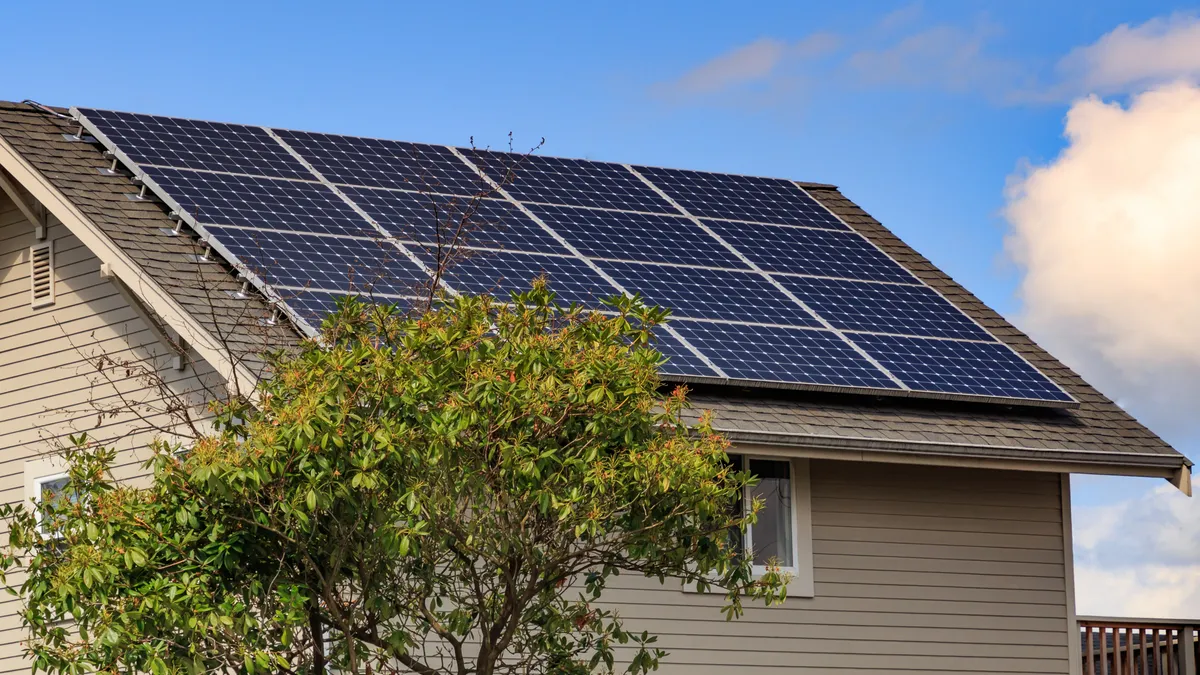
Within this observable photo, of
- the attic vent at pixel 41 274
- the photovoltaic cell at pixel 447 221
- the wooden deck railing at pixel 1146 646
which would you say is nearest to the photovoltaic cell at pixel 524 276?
the photovoltaic cell at pixel 447 221

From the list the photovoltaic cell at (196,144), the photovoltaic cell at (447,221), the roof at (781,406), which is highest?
the photovoltaic cell at (196,144)

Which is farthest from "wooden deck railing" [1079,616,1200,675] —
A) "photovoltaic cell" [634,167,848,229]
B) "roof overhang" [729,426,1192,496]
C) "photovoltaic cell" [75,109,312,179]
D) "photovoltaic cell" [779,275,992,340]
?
"photovoltaic cell" [75,109,312,179]

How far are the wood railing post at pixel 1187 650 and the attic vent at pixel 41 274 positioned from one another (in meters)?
13.0

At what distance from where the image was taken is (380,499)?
37.9 ft

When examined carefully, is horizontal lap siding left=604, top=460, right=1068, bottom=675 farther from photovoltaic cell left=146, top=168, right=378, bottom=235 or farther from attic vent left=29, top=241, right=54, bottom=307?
attic vent left=29, top=241, right=54, bottom=307

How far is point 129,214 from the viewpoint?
17.3 metres

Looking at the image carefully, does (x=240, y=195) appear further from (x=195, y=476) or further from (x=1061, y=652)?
(x=1061, y=652)

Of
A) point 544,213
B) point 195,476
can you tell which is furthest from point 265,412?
point 544,213

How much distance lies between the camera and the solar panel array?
1709 cm

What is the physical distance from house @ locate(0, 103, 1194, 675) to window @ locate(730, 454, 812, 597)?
2 cm

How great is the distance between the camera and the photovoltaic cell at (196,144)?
18703 millimetres

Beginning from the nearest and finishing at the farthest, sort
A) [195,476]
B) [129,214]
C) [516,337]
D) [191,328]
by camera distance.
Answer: [195,476]
[516,337]
[191,328]
[129,214]

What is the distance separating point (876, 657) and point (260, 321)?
289 inches

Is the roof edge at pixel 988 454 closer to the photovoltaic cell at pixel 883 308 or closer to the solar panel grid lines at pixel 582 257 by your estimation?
the solar panel grid lines at pixel 582 257
